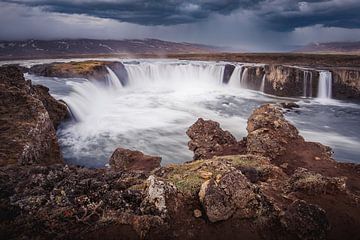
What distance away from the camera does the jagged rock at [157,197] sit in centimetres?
611

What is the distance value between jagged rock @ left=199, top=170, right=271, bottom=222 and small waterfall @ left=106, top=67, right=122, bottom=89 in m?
35.9

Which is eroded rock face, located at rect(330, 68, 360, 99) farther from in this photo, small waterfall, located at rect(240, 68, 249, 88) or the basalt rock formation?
the basalt rock formation

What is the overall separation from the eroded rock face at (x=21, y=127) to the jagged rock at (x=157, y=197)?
546 centimetres

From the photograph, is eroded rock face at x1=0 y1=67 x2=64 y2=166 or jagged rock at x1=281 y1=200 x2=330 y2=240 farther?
eroded rock face at x1=0 y1=67 x2=64 y2=166

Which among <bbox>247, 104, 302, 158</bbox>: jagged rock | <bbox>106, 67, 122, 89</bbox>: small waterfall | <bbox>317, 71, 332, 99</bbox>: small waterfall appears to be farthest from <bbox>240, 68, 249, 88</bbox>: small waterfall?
<bbox>247, 104, 302, 158</bbox>: jagged rock

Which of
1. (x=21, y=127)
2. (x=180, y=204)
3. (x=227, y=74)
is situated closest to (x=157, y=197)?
(x=180, y=204)

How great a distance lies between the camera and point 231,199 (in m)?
6.31

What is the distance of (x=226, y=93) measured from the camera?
139ft

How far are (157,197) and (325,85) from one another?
127ft

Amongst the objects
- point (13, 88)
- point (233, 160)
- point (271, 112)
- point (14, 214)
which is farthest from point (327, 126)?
point (14, 214)

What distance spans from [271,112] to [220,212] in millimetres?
7289

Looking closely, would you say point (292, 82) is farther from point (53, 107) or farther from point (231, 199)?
point (231, 199)

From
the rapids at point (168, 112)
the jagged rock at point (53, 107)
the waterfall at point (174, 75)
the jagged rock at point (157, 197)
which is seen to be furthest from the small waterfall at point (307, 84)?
the jagged rock at point (157, 197)

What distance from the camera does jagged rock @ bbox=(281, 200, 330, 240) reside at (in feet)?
19.5
